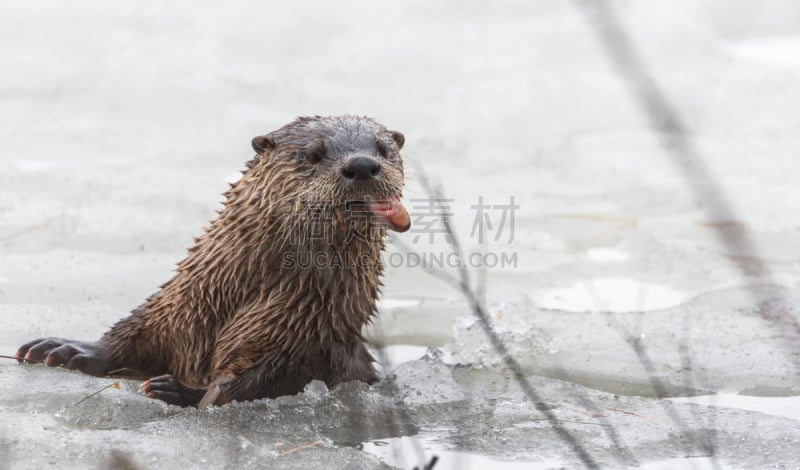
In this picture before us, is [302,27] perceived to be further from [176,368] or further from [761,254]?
[176,368]

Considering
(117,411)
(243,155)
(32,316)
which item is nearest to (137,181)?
(243,155)

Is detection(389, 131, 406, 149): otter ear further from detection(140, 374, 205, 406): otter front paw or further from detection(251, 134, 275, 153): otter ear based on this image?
detection(140, 374, 205, 406): otter front paw

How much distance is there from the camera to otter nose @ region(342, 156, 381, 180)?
3027mm

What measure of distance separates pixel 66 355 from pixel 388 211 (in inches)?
50.5

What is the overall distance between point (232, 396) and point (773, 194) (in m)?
3.70

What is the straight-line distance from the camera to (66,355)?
342 cm

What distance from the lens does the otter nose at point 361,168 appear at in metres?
3.03

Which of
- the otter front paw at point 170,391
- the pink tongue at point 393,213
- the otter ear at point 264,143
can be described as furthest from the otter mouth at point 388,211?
the otter front paw at point 170,391

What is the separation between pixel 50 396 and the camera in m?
3.10

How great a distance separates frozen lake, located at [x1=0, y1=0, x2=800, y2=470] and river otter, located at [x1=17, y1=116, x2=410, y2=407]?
12 centimetres

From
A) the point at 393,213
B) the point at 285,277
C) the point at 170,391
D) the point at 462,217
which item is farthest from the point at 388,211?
the point at 462,217

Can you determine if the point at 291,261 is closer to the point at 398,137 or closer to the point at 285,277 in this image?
the point at 285,277

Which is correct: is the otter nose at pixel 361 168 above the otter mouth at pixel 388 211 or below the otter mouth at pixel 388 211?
above

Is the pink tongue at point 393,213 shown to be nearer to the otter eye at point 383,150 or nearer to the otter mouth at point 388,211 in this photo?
the otter mouth at point 388,211
